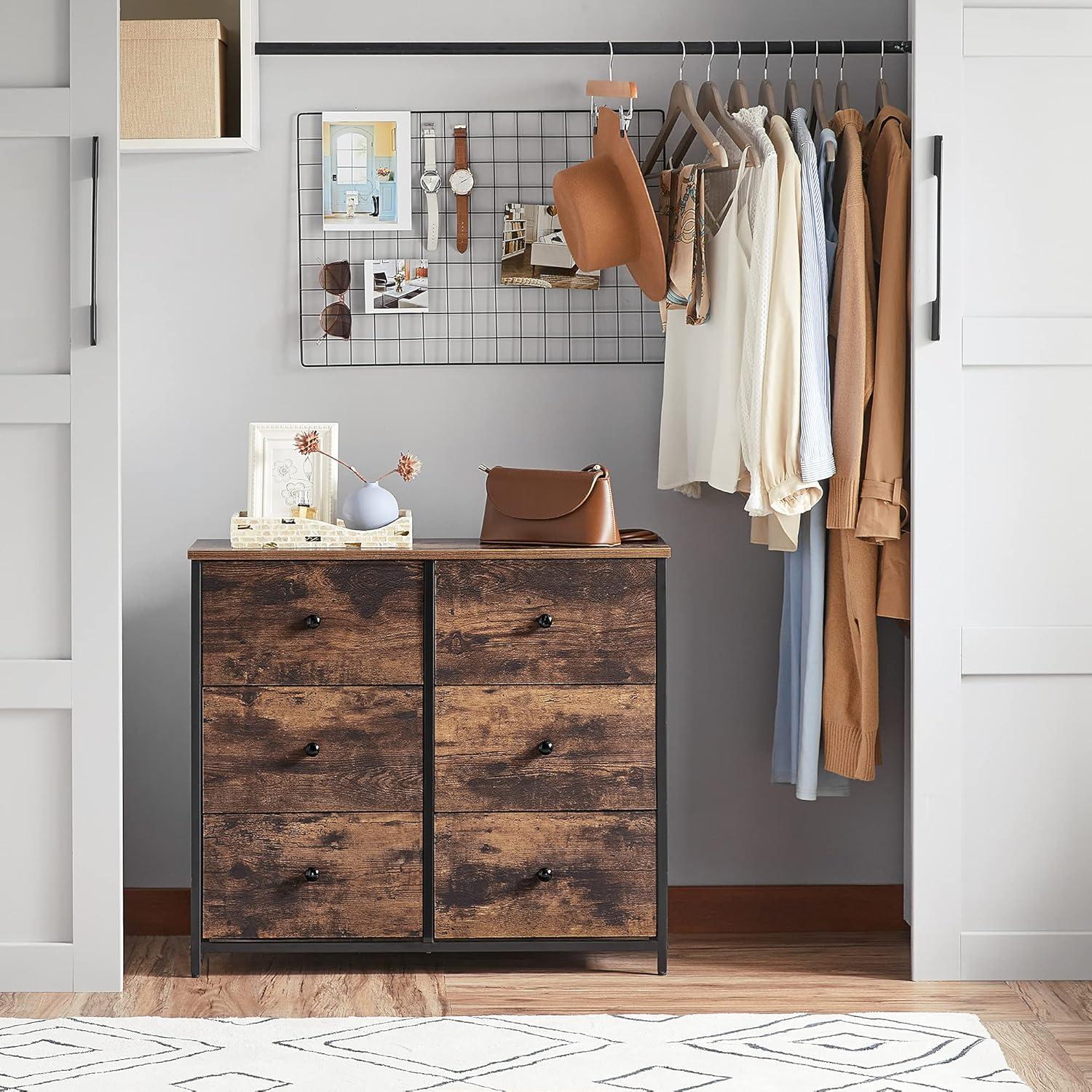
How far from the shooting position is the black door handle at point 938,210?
7.66ft

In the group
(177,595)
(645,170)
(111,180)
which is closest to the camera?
(111,180)

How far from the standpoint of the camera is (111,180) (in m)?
2.26

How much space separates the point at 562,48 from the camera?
2678 mm

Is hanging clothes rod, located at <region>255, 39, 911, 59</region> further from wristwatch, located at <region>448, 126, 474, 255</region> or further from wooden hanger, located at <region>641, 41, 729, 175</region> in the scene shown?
wristwatch, located at <region>448, 126, 474, 255</region>

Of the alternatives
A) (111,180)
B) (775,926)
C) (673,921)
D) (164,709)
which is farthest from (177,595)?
(775,926)

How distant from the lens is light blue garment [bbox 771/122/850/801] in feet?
7.89

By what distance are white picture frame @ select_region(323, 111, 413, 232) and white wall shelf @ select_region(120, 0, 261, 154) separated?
17 centimetres

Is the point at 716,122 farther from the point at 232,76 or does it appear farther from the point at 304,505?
the point at 304,505

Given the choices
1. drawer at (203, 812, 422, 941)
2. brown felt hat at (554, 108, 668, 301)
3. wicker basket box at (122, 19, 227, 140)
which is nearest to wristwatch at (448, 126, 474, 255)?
brown felt hat at (554, 108, 668, 301)

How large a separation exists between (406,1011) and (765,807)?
101 cm

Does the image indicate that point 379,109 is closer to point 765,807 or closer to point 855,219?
point 855,219

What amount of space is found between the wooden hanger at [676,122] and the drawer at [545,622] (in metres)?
0.86

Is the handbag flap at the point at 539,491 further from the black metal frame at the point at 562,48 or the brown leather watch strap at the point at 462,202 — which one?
the black metal frame at the point at 562,48

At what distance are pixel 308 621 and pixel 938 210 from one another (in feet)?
4.88
